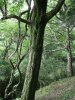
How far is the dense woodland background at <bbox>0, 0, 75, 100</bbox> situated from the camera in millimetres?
7402

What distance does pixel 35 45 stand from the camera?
7387 millimetres

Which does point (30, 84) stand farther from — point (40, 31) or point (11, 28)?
point (11, 28)

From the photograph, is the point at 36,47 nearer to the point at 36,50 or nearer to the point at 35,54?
the point at 36,50

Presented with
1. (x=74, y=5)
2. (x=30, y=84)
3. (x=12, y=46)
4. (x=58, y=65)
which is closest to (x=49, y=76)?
(x=58, y=65)

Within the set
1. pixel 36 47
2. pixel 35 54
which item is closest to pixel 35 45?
pixel 36 47

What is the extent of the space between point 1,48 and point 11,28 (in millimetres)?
2242

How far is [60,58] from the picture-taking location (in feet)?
66.7

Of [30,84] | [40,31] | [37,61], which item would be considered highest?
[40,31]

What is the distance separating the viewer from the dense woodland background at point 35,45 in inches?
291

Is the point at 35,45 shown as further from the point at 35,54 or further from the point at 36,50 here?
the point at 35,54

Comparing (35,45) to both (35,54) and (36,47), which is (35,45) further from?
(35,54)

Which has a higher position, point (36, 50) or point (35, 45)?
point (35, 45)

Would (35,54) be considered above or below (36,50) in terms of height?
below

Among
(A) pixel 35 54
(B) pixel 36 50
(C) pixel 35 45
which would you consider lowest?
(A) pixel 35 54
